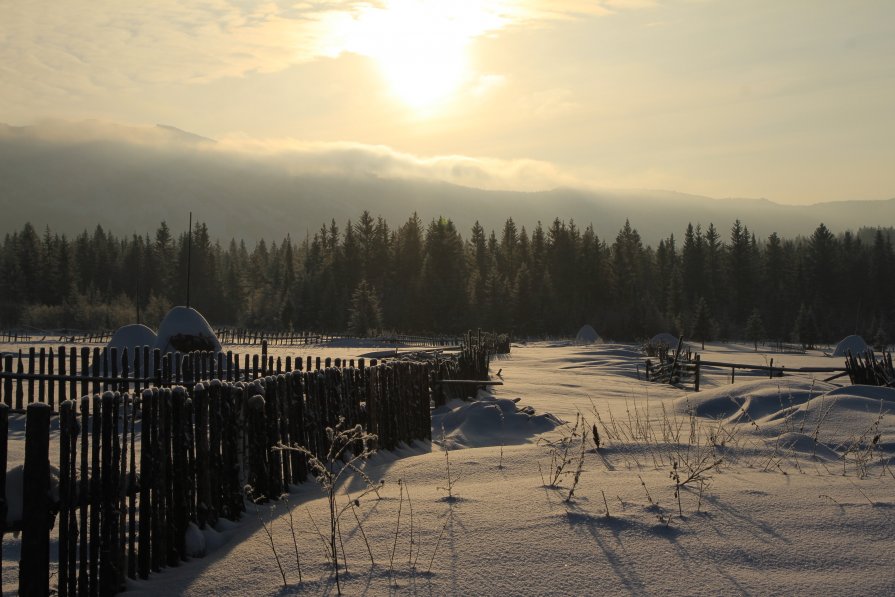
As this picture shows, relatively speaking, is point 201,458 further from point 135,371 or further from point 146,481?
point 135,371

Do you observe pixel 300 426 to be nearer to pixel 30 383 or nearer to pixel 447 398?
pixel 447 398

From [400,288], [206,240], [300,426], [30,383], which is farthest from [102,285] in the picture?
[300,426]

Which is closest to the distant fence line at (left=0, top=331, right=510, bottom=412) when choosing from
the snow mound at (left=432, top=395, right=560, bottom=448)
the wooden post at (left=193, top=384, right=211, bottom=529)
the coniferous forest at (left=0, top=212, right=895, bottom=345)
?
the snow mound at (left=432, top=395, right=560, bottom=448)

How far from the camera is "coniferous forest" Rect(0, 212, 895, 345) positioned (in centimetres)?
7612

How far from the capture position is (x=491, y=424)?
11992 mm

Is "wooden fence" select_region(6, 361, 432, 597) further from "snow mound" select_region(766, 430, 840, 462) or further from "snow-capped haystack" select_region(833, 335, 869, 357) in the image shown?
"snow-capped haystack" select_region(833, 335, 869, 357)

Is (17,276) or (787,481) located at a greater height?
(17,276)

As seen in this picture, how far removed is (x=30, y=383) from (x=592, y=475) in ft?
37.2

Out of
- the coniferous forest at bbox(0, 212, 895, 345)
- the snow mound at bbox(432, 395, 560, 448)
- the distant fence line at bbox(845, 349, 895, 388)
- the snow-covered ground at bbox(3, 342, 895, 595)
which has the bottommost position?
the snow mound at bbox(432, 395, 560, 448)

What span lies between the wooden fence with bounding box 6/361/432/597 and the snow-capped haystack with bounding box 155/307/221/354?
35.7ft

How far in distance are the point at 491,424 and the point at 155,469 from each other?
24.4 ft

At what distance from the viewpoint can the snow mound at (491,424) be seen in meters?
11.1

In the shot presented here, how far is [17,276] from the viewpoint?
78812mm

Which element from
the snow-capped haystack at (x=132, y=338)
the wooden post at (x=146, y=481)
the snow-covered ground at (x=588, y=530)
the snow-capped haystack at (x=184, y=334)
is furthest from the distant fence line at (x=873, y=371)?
the snow-capped haystack at (x=132, y=338)
